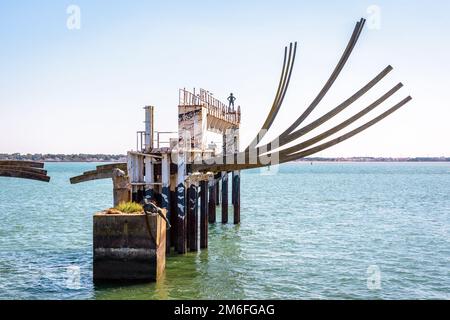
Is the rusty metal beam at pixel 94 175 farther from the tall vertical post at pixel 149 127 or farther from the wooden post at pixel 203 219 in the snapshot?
the wooden post at pixel 203 219

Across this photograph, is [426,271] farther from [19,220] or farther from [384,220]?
[19,220]

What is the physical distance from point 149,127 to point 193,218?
165 inches

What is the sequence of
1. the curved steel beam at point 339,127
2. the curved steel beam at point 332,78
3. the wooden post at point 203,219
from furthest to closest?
the wooden post at point 203,219 < the curved steel beam at point 332,78 < the curved steel beam at point 339,127

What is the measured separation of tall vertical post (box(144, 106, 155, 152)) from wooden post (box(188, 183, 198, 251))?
246cm

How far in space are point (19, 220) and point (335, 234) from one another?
22.8 meters

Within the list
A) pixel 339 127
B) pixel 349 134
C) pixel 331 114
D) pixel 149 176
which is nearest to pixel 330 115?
pixel 331 114

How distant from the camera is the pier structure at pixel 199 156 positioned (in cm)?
1576

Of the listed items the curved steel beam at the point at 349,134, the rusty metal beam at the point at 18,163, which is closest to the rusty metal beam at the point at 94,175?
the curved steel beam at the point at 349,134

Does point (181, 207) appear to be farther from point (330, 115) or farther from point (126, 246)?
point (330, 115)

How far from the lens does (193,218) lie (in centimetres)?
2367

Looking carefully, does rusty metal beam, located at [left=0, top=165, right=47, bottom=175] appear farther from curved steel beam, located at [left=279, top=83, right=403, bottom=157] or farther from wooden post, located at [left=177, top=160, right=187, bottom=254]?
wooden post, located at [left=177, top=160, right=187, bottom=254]

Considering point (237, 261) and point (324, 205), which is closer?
point (237, 261)
